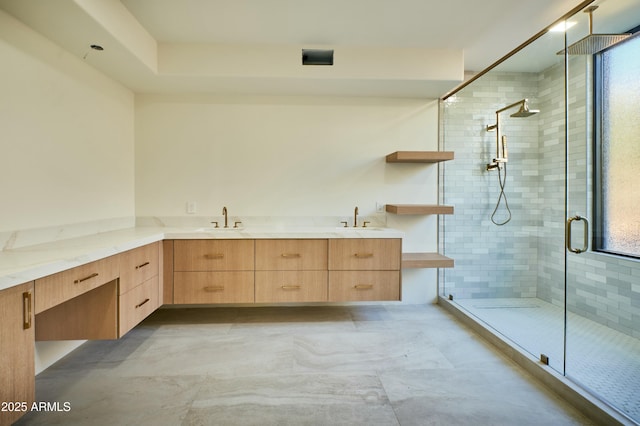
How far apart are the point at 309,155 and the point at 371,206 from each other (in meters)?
0.82

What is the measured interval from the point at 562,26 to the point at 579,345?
209cm

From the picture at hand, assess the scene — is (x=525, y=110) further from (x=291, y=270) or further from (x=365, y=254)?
(x=291, y=270)

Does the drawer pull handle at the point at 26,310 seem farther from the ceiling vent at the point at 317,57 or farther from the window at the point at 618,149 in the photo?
the window at the point at 618,149

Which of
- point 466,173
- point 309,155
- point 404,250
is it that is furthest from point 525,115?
point 309,155

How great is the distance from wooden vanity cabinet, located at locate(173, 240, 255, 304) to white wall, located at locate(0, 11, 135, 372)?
763mm

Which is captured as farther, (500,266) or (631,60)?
(500,266)

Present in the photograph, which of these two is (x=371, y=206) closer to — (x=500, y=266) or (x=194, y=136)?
(x=500, y=266)

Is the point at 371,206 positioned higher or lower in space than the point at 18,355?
higher

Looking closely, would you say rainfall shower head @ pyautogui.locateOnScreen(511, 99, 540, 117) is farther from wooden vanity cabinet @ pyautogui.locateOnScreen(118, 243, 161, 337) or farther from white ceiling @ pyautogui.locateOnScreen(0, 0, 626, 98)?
wooden vanity cabinet @ pyautogui.locateOnScreen(118, 243, 161, 337)

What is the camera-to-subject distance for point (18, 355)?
4.03 ft

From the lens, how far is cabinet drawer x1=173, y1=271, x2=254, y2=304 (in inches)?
104

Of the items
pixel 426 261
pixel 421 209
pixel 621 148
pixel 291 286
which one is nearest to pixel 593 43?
pixel 621 148

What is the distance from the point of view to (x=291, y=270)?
2.69 meters

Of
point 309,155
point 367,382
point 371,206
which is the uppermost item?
point 309,155
